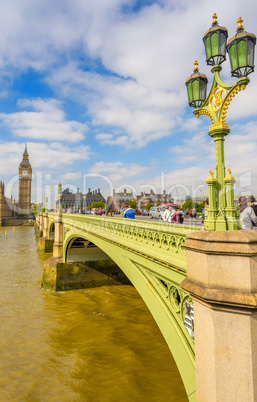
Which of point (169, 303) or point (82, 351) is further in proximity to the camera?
point (82, 351)

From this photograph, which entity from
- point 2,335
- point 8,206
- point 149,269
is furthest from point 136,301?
point 8,206

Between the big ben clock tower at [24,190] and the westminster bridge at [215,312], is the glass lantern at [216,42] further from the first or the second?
the big ben clock tower at [24,190]

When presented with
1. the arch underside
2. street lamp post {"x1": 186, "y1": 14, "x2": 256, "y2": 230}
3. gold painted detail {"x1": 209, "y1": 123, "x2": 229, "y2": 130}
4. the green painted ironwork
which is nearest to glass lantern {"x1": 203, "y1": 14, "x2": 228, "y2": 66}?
street lamp post {"x1": 186, "y1": 14, "x2": 256, "y2": 230}

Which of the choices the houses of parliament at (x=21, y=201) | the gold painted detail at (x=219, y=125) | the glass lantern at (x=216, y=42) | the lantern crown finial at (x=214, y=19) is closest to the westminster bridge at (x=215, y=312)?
the gold painted detail at (x=219, y=125)

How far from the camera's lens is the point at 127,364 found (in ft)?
33.0

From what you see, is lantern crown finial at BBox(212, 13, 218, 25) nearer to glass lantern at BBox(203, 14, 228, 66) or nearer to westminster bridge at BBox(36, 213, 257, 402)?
glass lantern at BBox(203, 14, 228, 66)

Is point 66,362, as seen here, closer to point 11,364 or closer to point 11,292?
point 11,364

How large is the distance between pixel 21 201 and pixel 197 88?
15952 centimetres

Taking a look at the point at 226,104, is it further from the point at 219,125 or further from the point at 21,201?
the point at 21,201

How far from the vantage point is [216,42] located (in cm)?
348

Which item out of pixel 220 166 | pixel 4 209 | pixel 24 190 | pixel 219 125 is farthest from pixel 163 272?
pixel 24 190

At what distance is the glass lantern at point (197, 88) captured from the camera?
12.0ft

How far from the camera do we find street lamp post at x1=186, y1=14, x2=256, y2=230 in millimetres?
3045

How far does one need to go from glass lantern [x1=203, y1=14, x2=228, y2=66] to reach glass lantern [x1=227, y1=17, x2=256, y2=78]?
32cm
